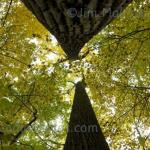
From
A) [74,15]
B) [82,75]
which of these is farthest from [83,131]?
[82,75]

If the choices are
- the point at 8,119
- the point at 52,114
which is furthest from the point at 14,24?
the point at 52,114

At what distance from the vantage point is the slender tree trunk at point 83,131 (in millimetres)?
4447

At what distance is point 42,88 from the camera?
935 centimetres

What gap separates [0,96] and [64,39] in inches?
179

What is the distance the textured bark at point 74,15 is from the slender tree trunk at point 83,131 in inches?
60.8

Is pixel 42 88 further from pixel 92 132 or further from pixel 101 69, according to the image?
pixel 92 132

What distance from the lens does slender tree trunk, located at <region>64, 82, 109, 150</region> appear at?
14.6ft

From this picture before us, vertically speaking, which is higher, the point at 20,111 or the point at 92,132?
the point at 20,111

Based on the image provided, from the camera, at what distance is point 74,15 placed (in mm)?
2686

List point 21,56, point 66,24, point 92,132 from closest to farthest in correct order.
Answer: point 66,24
point 92,132
point 21,56

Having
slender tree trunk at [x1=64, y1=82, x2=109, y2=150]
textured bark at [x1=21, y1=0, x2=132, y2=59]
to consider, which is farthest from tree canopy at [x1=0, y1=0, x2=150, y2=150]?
textured bark at [x1=21, y1=0, x2=132, y2=59]

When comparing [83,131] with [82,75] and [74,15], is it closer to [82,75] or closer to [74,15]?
[74,15]

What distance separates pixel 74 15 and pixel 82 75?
299 inches

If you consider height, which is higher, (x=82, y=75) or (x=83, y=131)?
(x=82, y=75)
